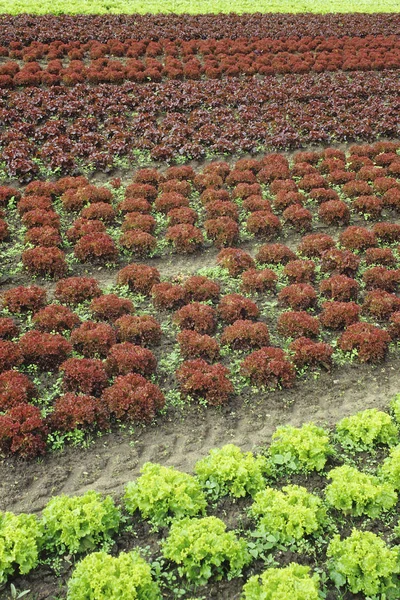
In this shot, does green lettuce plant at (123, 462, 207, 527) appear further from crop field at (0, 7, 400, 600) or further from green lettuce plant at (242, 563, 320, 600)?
green lettuce plant at (242, 563, 320, 600)

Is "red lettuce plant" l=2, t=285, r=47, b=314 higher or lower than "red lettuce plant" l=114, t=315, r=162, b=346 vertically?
higher

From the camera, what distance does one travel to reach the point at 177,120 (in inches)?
691

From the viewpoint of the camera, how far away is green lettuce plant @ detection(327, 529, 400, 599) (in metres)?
5.90

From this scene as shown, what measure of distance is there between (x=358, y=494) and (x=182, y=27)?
25557 mm

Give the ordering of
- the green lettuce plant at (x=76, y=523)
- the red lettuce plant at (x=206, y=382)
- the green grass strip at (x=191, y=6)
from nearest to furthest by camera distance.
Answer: the green lettuce plant at (x=76, y=523), the red lettuce plant at (x=206, y=382), the green grass strip at (x=191, y=6)

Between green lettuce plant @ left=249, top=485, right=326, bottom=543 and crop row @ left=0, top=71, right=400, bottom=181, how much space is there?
10.4 meters

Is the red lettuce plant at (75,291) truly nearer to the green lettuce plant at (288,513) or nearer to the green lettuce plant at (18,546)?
the green lettuce plant at (18,546)

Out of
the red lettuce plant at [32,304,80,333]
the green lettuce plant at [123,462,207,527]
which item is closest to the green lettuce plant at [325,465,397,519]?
the green lettuce plant at [123,462,207,527]

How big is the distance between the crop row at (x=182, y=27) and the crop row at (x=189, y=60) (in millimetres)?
1063

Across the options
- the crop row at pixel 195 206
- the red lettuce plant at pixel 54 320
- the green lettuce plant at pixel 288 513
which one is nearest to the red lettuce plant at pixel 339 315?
the crop row at pixel 195 206

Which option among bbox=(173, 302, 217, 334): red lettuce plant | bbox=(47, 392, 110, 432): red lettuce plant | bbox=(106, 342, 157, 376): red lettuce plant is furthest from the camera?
bbox=(173, 302, 217, 334): red lettuce plant

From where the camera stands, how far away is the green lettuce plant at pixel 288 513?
6398mm

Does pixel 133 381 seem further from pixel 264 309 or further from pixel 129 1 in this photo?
pixel 129 1

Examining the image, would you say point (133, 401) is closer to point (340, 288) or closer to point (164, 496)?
point (164, 496)
